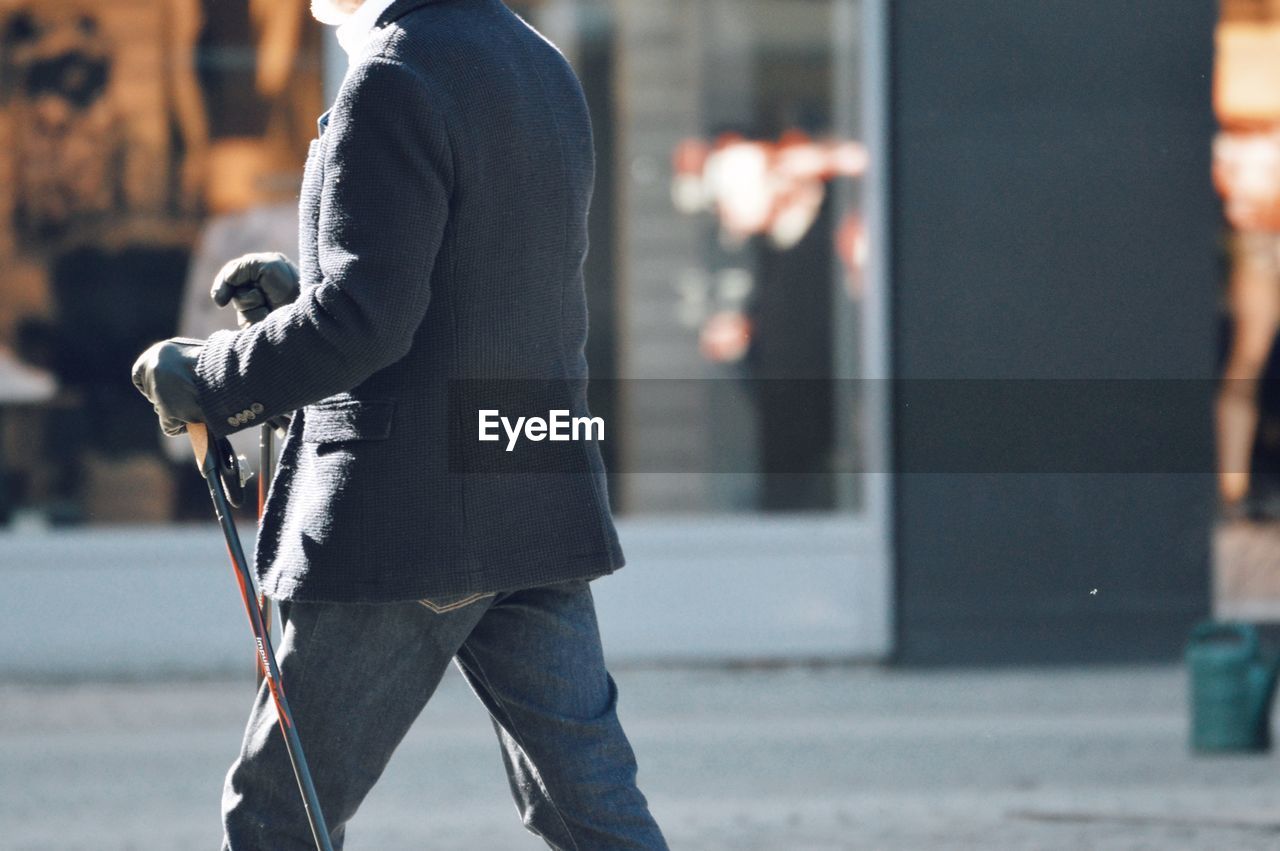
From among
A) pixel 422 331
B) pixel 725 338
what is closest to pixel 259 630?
pixel 422 331

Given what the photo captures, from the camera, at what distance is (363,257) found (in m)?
2.79

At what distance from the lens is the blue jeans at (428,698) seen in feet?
9.50

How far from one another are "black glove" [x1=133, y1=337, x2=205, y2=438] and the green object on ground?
4.31m

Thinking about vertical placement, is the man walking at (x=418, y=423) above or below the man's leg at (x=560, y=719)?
above

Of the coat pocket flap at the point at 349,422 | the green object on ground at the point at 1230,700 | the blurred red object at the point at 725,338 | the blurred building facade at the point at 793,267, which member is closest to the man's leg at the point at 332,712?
the coat pocket flap at the point at 349,422

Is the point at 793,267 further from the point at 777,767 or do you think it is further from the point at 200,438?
the point at 200,438

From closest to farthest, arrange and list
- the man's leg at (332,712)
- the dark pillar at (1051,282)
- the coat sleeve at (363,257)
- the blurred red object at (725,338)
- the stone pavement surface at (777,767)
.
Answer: the coat sleeve at (363,257) → the man's leg at (332,712) → the stone pavement surface at (777,767) → the dark pillar at (1051,282) → the blurred red object at (725,338)

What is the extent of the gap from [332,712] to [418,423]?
1.48ft

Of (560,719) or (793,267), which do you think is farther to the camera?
(793,267)

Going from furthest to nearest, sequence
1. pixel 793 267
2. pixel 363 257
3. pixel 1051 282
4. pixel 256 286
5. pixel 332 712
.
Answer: pixel 793 267
pixel 1051 282
pixel 256 286
pixel 332 712
pixel 363 257

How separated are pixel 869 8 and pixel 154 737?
422 cm

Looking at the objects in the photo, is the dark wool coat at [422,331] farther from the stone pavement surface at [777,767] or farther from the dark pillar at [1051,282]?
the dark pillar at [1051,282]

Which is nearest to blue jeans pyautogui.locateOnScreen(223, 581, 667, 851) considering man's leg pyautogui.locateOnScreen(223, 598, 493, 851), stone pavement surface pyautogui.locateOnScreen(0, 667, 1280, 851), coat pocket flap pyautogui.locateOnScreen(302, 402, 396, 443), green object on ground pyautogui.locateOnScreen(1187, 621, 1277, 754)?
man's leg pyautogui.locateOnScreen(223, 598, 493, 851)

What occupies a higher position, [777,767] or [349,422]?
[349,422]
